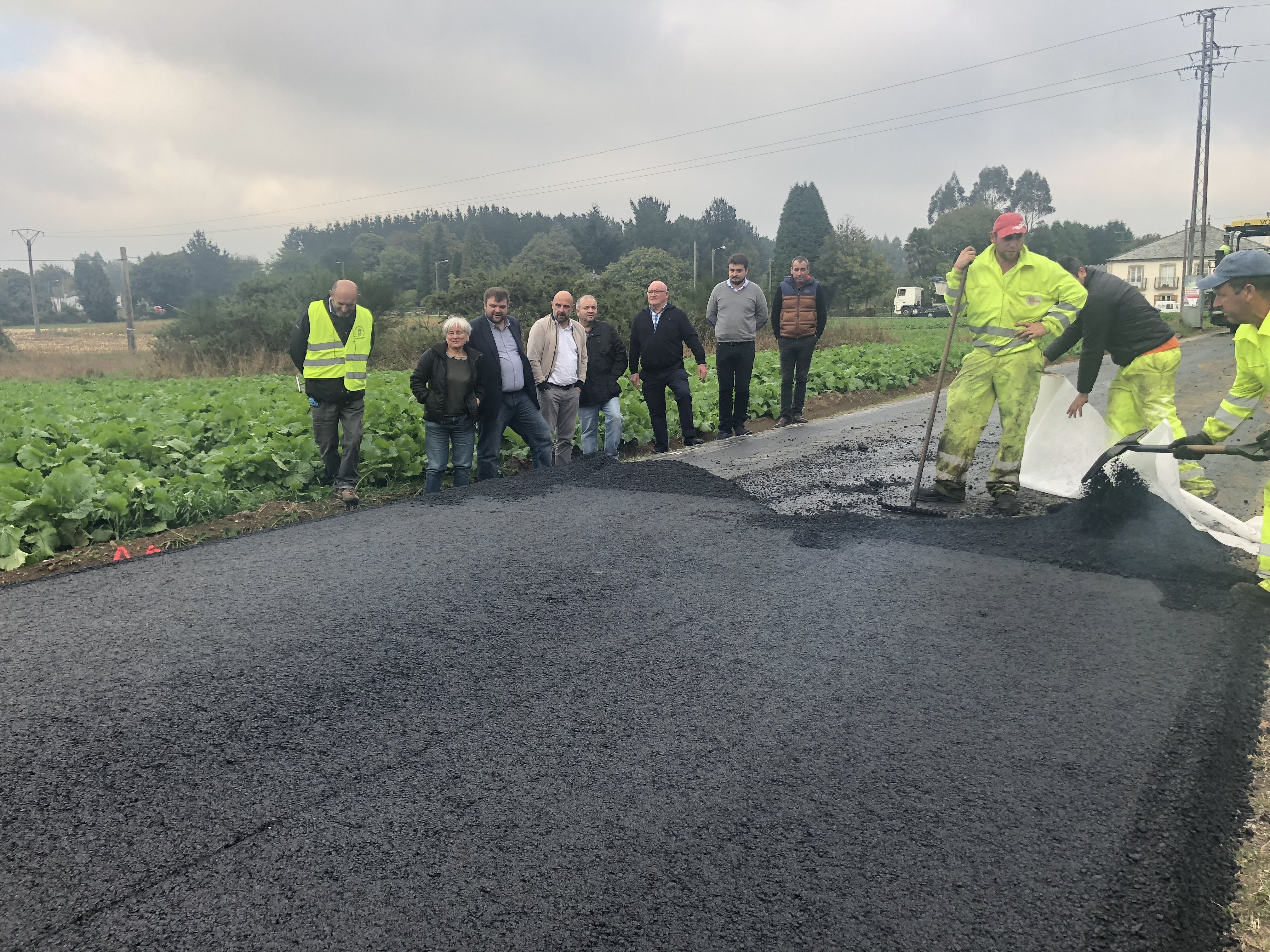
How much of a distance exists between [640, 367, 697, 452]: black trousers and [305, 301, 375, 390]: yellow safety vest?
321 centimetres

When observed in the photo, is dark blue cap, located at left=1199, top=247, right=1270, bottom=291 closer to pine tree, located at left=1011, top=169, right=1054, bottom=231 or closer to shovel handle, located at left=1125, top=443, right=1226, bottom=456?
shovel handle, located at left=1125, top=443, right=1226, bottom=456

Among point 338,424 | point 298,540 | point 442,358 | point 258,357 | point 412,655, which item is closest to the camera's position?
point 412,655

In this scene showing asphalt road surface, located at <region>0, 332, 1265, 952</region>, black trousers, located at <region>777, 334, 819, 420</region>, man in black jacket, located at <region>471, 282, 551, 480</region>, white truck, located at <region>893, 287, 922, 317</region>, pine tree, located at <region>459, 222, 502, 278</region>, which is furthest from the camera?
pine tree, located at <region>459, 222, 502, 278</region>

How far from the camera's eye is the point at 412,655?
12.6 ft

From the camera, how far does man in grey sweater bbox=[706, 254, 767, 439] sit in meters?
10.1

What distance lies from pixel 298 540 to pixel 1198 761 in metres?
5.13

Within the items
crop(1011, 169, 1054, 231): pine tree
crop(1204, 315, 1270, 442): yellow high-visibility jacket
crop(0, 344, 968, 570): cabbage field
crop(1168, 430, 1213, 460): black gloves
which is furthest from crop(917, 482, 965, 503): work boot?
crop(1011, 169, 1054, 231): pine tree

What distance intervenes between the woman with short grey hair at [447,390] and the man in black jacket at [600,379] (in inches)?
55.2

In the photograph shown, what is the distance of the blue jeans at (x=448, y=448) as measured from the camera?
7707mm

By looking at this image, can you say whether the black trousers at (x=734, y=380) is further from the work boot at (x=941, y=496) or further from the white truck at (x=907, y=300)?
the white truck at (x=907, y=300)

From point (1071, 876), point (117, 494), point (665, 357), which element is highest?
point (665, 357)

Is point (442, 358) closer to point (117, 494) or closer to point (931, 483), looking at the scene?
point (117, 494)

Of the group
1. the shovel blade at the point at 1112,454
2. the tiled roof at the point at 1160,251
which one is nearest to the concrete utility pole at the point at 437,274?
the shovel blade at the point at 1112,454

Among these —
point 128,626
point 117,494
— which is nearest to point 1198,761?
point 128,626
